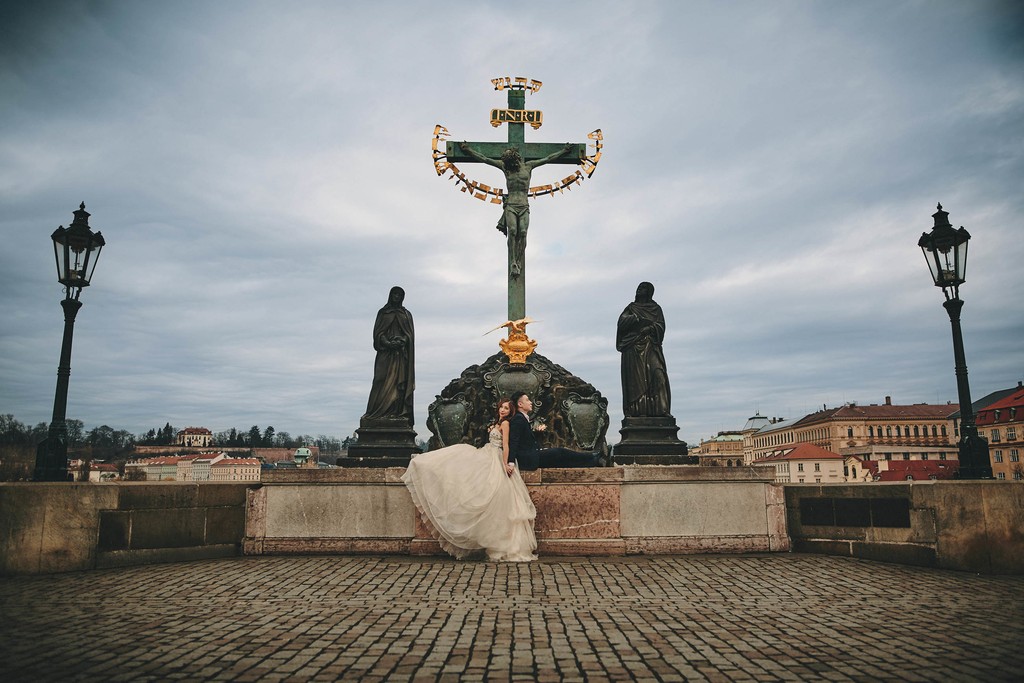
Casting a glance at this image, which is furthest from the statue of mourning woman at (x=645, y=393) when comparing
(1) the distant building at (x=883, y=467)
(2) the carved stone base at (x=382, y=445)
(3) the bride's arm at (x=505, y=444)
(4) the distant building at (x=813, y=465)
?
(4) the distant building at (x=813, y=465)

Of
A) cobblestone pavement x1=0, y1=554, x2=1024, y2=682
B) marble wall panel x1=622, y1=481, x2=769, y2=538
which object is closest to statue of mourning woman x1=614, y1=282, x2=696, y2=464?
marble wall panel x1=622, y1=481, x2=769, y2=538

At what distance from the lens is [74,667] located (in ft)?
13.3

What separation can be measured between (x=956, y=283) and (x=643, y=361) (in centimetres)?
484

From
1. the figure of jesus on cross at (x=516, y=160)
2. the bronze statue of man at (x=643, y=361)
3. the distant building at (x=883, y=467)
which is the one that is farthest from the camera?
the distant building at (x=883, y=467)

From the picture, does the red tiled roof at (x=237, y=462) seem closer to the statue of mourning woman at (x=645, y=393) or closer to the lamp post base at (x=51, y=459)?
the lamp post base at (x=51, y=459)

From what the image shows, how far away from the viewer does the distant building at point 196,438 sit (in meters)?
100

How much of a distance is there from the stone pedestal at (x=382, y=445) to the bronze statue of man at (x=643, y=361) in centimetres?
344

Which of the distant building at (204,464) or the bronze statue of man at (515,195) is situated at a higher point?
the bronze statue of man at (515,195)

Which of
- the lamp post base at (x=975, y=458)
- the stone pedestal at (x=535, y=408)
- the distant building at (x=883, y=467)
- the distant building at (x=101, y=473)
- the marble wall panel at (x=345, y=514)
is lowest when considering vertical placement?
the distant building at (x=883, y=467)

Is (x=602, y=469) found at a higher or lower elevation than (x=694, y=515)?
higher

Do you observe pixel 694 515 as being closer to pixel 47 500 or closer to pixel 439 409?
pixel 439 409

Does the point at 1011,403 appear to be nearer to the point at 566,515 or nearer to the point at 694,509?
the point at 694,509

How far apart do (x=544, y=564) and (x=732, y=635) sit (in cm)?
338

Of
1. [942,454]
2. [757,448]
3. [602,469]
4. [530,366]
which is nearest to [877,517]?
[602,469]
